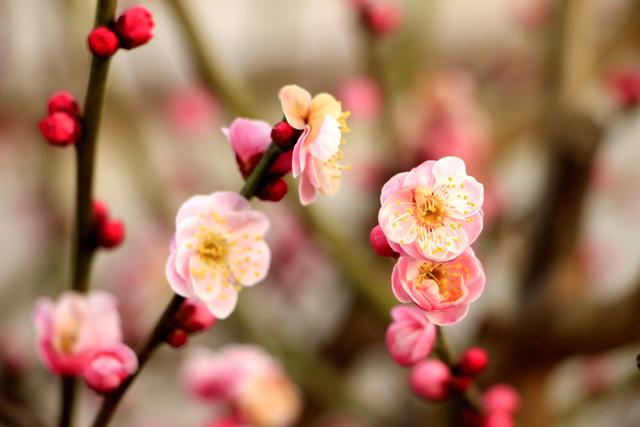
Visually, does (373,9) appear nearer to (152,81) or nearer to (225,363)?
(225,363)

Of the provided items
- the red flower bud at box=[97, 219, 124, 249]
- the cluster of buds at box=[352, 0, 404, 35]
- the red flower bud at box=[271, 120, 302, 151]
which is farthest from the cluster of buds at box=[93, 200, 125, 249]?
the cluster of buds at box=[352, 0, 404, 35]

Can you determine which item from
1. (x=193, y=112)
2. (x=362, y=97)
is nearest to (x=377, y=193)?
(x=362, y=97)

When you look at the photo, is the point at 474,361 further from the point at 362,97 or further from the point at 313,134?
the point at 362,97

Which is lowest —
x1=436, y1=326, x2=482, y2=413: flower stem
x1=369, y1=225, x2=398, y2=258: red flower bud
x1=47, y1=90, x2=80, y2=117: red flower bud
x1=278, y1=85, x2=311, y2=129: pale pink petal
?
x1=47, y1=90, x2=80, y2=117: red flower bud

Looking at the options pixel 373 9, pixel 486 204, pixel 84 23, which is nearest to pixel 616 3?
pixel 486 204

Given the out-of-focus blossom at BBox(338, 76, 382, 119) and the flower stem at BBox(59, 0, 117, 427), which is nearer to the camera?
the flower stem at BBox(59, 0, 117, 427)

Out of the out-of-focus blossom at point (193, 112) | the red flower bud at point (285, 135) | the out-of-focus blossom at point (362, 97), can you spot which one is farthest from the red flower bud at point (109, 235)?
the out-of-focus blossom at point (193, 112)

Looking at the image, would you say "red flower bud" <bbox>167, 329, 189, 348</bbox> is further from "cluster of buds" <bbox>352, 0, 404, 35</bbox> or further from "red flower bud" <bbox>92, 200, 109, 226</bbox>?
"cluster of buds" <bbox>352, 0, 404, 35</bbox>
